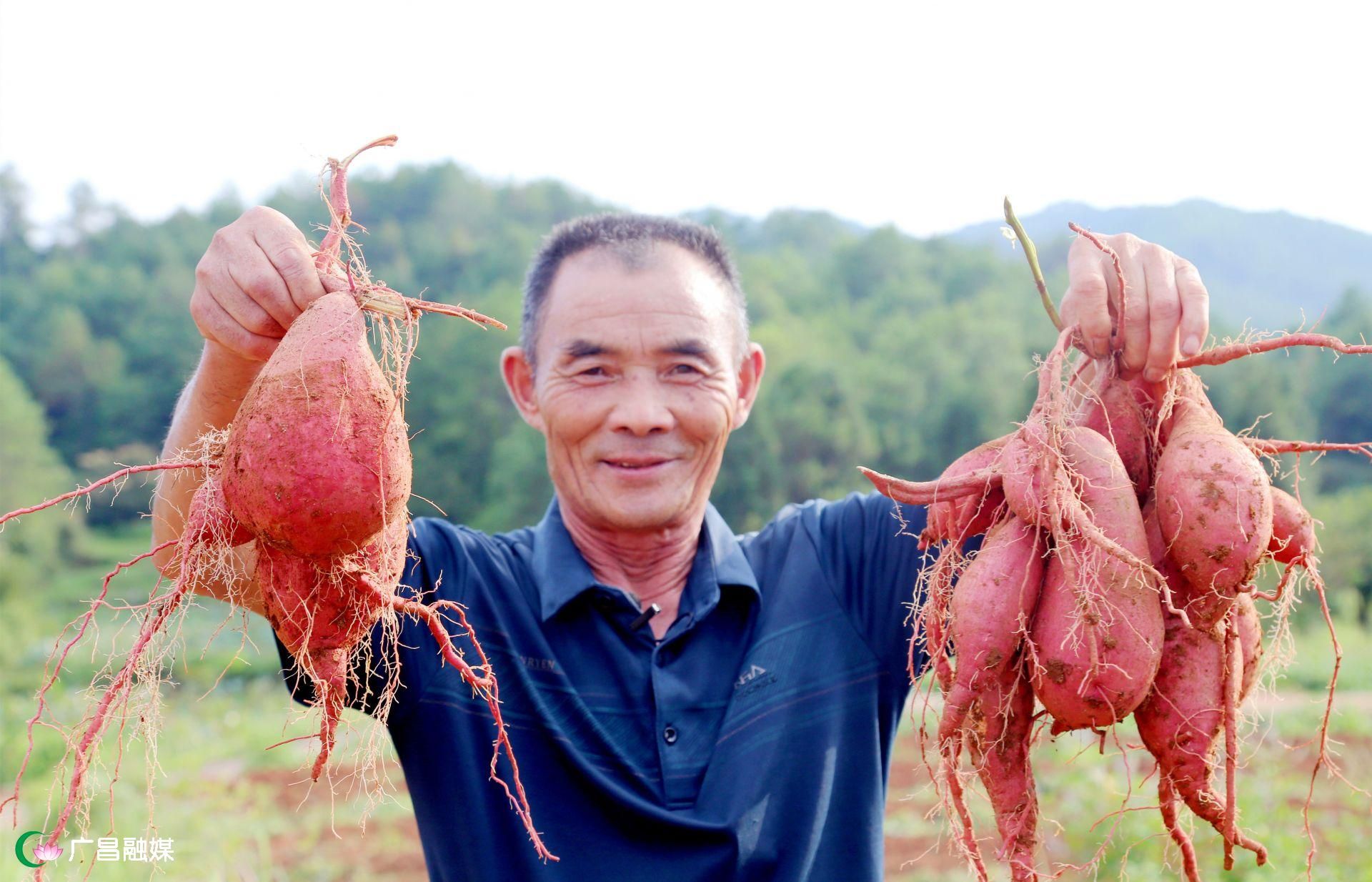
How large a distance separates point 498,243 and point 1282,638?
54.6 metres

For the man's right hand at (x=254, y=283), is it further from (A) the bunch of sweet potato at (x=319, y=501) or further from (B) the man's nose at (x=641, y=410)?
(B) the man's nose at (x=641, y=410)

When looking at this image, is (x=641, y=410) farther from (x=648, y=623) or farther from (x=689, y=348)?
(x=648, y=623)

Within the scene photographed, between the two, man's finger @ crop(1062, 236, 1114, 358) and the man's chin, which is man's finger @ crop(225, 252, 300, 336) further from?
man's finger @ crop(1062, 236, 1114, 358)

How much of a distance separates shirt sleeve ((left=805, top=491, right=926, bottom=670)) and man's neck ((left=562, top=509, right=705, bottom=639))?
0.31 m

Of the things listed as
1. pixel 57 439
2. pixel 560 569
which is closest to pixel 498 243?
pixel 57 439

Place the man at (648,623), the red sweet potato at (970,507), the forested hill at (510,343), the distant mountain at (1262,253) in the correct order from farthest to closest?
the distant mountain at (1262,253), the forested hill at (510,343), the man at (648,623), the red sweet potato at (970,507)

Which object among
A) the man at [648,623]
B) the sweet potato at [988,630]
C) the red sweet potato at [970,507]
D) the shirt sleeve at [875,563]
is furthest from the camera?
the shirt sleeve at [875,563]

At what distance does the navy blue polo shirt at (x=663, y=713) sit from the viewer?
6.29 ft

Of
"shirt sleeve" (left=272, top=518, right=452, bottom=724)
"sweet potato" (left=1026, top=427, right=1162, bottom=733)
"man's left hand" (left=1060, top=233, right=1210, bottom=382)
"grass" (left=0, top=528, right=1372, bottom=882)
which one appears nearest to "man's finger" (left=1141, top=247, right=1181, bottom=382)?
"man's left hand" (left=1060, top=233, right=1210, bottom=382)

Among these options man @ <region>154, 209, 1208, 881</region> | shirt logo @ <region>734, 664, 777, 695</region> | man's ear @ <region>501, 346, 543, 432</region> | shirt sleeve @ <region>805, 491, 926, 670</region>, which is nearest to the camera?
man @ <region>154, 209, 1208, 881</region>

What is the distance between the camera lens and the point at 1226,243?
164 feet

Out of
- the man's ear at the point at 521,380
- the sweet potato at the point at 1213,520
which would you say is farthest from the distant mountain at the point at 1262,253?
the sweet potato at the point at 1213,520

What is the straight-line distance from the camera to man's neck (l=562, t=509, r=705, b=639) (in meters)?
2.25

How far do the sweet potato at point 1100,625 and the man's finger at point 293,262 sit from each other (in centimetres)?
135
